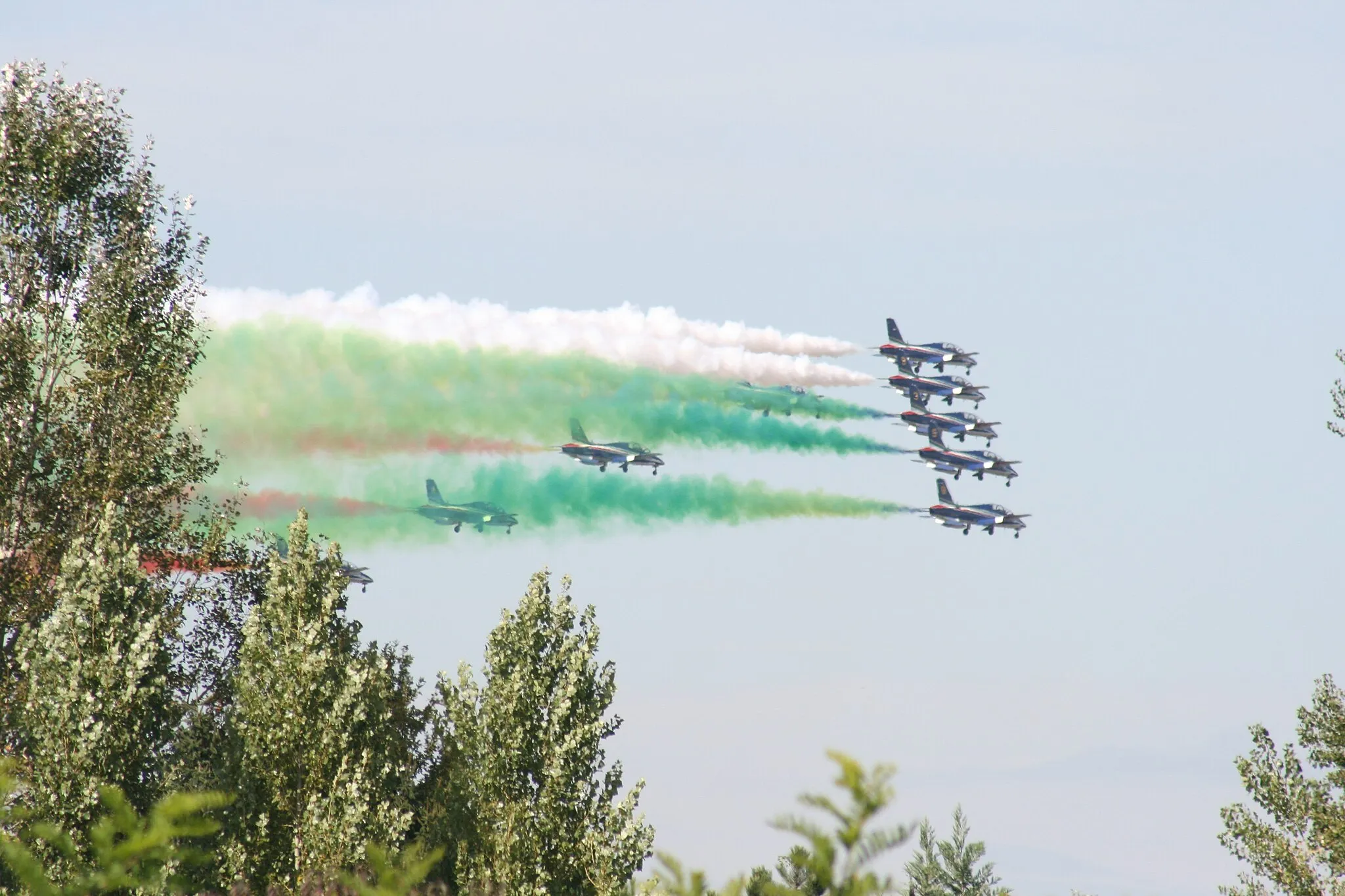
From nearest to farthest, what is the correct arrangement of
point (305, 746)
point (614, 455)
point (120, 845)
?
1. point (120, 845)
2. point (305, 746)
3. point (614, 455)

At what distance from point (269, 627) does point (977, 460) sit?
78.6m

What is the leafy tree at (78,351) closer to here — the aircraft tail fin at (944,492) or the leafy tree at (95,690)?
the leafy tree at (95,690)

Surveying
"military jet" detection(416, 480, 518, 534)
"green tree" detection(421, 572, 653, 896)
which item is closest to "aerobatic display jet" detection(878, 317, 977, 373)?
"military jet" detection(416, 480, 518, 534)

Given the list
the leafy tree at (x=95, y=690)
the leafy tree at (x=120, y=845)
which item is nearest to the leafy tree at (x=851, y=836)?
the leafy tree at (x=120, y=845)

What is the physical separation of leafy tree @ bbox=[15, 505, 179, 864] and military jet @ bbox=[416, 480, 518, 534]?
75121 millimetres

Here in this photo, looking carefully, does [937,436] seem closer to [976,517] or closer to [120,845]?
[976,517]

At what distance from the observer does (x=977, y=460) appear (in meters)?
117

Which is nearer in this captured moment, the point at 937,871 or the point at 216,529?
the point at 216,529

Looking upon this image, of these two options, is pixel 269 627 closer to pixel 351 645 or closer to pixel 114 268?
pixel 351 645

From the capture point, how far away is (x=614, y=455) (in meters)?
106

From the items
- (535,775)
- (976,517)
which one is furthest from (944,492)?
(535,775)

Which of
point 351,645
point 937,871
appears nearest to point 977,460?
point 937,871

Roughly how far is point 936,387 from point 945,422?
295 cm

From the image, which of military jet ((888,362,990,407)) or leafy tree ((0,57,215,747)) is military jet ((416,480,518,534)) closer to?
military jet ((888,362,990,407))
